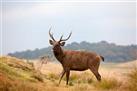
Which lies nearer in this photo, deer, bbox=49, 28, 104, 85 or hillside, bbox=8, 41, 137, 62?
deer, bbox=49, 28, 104, 85

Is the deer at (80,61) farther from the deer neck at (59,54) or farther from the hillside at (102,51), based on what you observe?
the hillside at (102,51)

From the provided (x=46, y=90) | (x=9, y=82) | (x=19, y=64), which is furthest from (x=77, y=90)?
(x=19, y=64)

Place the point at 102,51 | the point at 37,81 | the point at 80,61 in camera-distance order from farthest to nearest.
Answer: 1. the point at 102,51
2. the point at 80,61
3. the point at 37,81

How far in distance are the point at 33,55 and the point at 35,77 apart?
307 ft

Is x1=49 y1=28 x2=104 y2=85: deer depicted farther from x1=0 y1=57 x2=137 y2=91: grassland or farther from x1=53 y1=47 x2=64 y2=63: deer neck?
x1=0 y1=57 x2=137 y2=91: grassland

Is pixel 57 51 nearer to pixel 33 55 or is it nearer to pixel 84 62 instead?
pixel 84 62

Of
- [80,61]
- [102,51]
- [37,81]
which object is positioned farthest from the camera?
[102,51]

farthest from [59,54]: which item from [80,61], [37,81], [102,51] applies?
[102,51]

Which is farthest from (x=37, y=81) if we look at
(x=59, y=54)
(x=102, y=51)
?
(x=102, y=51)

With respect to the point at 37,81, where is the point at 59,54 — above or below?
above

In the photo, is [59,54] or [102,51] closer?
[59,54]

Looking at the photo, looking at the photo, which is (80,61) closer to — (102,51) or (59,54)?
(59,54)

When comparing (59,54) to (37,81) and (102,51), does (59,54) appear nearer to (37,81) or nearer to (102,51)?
(37,81)

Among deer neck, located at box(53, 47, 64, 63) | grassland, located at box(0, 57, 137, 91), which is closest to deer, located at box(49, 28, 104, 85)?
deer neck, located at box(53, 47, 64, 63)
